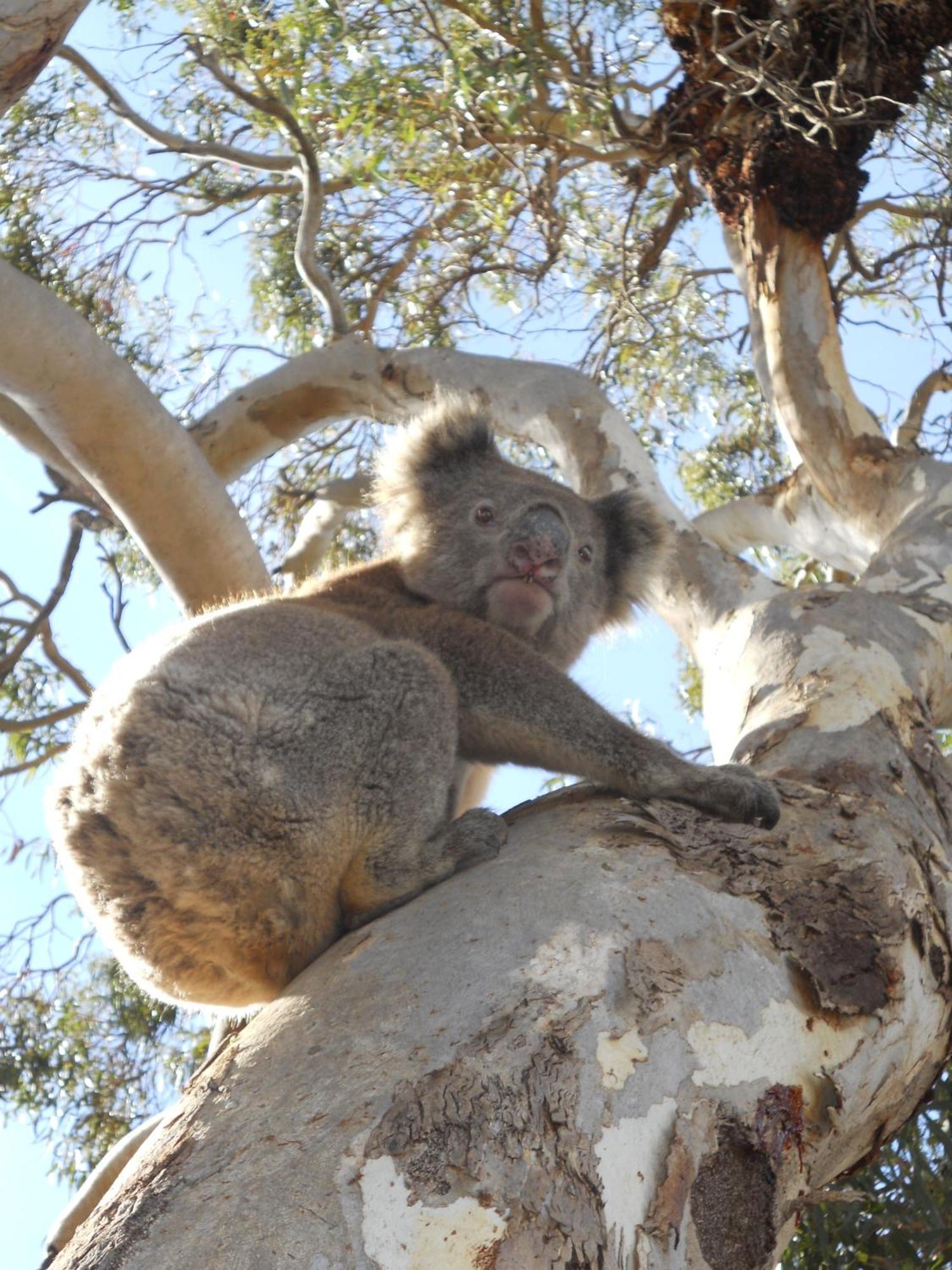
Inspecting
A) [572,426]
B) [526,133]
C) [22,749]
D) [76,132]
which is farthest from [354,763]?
[76,132]

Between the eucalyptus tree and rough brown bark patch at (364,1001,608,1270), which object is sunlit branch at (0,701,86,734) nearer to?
the eucalyptus tree

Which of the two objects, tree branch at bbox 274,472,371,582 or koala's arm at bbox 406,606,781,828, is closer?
koala's arm at bbox 406,606,781,828

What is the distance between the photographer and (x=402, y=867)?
259cm

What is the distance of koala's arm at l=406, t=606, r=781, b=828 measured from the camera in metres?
2.79

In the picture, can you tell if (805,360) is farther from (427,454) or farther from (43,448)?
(43,448)

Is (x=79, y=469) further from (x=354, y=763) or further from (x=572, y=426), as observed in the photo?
(x=354, y=763)

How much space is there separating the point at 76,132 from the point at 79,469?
4.24 meters

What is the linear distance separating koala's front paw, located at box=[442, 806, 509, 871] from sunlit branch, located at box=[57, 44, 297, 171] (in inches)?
212

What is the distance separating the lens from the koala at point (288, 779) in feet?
8.35

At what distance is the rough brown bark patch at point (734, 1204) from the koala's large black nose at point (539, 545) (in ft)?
7.13

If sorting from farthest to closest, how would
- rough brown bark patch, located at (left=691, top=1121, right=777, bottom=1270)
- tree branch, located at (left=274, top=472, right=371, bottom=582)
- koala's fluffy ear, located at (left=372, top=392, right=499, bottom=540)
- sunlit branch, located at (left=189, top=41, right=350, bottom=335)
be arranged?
tree branch, located at (left=274, top=472, right=371, bottom=582), sunlit branch, located at (left=189, top=41, right=350, bottom=335), koala's fluffy ear, located at (left=372, top=392, right=499, bottom=540), rough brown bark patch, located at (left=691, top=1121, right=777, bottom=1270)

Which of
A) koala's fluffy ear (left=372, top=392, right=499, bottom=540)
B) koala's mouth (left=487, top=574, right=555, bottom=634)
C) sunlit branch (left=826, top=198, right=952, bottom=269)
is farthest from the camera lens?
sunlit branch (left=826, top=198, right=952, bottom=269)

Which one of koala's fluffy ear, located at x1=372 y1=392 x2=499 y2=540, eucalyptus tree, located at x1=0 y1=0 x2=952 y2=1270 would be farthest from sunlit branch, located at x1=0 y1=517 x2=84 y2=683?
koala's fluffy ear, located at x1=372 y1=392 x2=499 y2=540

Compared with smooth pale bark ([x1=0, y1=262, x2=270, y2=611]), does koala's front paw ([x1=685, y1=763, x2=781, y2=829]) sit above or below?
below
